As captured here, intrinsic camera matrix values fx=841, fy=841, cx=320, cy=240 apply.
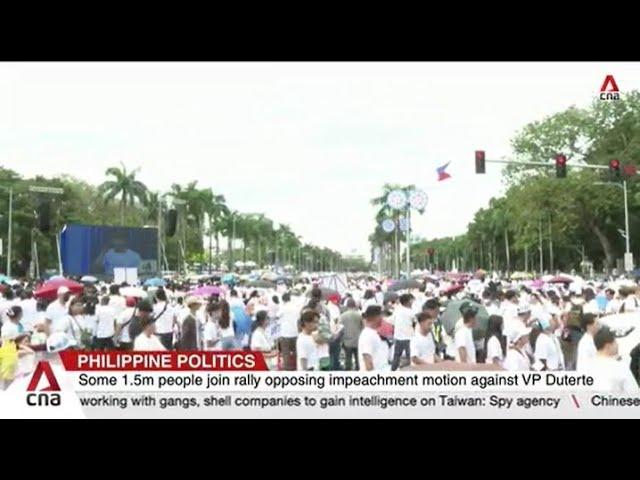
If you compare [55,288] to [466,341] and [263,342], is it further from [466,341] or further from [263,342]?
[466,341]

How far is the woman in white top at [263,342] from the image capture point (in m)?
7.84

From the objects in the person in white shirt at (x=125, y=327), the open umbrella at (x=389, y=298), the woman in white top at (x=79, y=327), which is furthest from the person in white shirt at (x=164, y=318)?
the open umbrella at (x=389, y=298)

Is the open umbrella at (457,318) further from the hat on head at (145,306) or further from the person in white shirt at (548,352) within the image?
the hat on head at (145,306)

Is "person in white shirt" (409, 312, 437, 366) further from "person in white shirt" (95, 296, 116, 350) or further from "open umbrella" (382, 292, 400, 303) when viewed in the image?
"open umbrella" (382, 292, 400, 303)

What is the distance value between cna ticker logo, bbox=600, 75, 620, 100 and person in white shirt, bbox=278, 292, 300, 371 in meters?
3.72

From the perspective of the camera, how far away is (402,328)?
9.36m

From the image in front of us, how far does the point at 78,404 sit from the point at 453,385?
3.19m

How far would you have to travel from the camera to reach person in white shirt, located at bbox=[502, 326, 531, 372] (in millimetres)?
7398

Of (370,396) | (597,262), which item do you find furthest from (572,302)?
(597,262)

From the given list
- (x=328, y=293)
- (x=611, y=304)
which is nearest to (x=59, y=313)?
(x=328, y=293)

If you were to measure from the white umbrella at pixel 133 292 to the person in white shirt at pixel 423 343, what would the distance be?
3.77 meters

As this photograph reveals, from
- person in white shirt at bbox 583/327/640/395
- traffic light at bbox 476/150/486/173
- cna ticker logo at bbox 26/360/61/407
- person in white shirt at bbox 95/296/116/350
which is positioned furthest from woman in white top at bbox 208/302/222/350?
person in white shirt at bbox 583/327/640/395

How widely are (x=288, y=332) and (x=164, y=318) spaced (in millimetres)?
1362

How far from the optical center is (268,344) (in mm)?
8648
